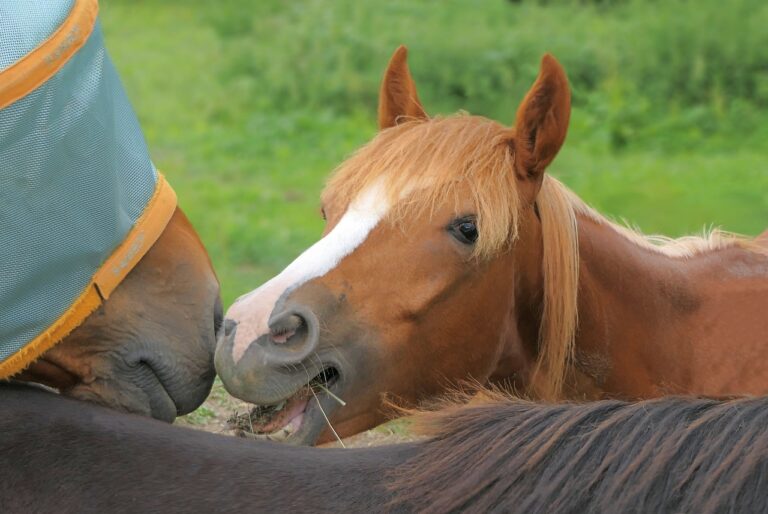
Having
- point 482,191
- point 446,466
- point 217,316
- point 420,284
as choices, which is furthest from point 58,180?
point 446,466

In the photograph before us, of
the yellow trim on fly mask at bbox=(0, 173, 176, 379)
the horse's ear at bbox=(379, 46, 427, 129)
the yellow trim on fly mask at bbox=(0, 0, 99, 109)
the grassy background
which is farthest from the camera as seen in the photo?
the grassy background

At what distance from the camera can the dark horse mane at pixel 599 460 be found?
5.56 feet

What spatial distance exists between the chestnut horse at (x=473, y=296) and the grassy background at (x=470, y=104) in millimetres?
3984

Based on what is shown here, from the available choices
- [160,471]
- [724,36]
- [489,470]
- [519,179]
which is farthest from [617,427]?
[724,36]

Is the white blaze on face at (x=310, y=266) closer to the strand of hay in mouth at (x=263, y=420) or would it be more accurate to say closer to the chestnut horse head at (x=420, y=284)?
the chestnut horse head at (x=420, y=284)

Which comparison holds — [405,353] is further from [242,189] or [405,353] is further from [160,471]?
[242,189]

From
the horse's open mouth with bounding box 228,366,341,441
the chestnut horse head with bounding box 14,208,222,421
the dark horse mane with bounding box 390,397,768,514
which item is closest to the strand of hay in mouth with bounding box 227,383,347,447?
the horse's open mouth with bounding box 228,366,341,441

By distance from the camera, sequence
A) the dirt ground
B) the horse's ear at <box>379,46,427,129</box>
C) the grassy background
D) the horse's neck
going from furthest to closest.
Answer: the grassy background
the dirt ground
the horse's ear at <box>379,46,427,129</box>
the horse's neck

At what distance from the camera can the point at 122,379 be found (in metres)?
2.67

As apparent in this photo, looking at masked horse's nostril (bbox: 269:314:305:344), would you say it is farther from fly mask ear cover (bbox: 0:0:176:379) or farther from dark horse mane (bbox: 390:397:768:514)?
dark horse mane (bbox: 390:397:768:514)

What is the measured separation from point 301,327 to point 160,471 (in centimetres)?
78

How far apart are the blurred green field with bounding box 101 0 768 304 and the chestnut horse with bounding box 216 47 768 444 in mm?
4002

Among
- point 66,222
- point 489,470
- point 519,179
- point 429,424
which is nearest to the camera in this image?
point 489,470

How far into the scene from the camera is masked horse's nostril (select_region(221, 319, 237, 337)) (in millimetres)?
2582
